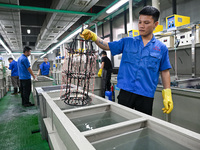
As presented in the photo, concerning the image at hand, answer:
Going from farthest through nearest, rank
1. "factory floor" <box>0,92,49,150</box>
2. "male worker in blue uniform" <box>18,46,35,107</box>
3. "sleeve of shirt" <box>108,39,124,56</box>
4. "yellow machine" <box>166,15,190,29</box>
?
"male worker in blue uniform" <box>18,46,35,107</box> → "yellow machine" <box>166,15,190,29</box> → "factory floor" <box>0,92,49,150</box> → "sleeve of shirt" <box>108,39,124,56</box>

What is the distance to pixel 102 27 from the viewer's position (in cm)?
758

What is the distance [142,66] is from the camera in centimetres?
147

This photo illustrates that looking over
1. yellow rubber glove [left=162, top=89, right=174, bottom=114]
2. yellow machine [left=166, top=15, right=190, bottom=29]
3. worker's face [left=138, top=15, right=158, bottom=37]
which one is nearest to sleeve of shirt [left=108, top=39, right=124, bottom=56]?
worker's face [left=138, top=15, right=158, bottom=37]

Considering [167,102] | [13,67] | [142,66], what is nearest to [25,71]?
[13,67]

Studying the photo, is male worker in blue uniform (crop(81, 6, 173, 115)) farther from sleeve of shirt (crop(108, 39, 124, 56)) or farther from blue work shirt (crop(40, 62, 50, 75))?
blue work shirt (crop(40, 62, 50, 75))

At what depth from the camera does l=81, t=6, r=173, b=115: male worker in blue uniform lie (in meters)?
1.45

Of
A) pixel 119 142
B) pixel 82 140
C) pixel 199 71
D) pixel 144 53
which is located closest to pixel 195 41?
pixel 199 71

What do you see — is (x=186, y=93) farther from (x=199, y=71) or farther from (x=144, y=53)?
(x=199, y=71)

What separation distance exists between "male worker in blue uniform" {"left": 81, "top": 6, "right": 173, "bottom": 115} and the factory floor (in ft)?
4.99

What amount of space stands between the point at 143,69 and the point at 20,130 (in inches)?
100

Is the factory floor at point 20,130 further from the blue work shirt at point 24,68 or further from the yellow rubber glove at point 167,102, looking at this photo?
the yellow rubber glove at point 167,102

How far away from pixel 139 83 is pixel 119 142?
0.82 metres

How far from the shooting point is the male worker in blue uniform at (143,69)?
1452mm

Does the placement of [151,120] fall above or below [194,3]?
below
